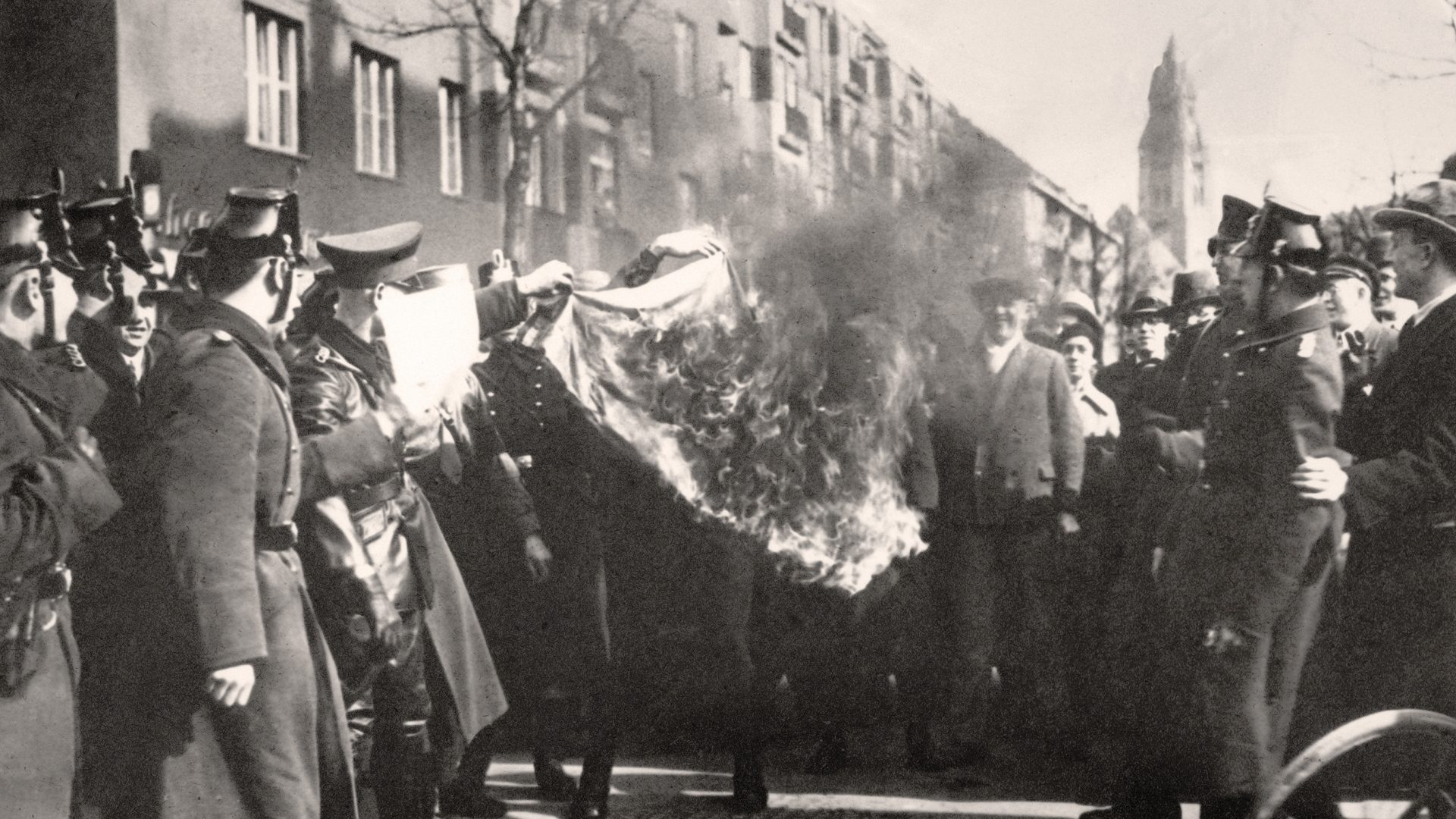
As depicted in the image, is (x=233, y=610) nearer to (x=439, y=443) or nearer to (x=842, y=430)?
(x=439, y=443)

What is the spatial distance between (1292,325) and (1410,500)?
610mm

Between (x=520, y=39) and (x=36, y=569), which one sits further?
(x=520, y=39)

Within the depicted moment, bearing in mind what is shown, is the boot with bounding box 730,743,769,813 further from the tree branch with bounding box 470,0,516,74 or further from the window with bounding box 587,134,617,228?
the tree branch with bounding box 470,0,516,74

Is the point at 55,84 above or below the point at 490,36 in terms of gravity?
below

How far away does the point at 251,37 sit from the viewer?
23.1 ft

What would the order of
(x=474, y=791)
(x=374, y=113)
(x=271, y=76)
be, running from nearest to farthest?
(x=474, y=791) → (x=374, y=113) → (x=271, y=76)

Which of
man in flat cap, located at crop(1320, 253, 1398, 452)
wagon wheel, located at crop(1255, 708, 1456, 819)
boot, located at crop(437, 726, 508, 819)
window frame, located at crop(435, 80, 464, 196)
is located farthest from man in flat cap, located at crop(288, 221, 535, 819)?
man in flat cap, located at crop(1320, 253, 1398, 452)

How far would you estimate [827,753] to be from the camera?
6.30 m

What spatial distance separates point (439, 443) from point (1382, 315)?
4.53 meters

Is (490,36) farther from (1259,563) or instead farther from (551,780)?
(1259,563)

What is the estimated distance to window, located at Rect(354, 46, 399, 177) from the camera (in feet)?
20.5

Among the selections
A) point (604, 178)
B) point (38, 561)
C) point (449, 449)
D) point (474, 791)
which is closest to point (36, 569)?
point (38, 561)

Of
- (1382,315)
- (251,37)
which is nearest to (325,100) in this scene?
(251,37)

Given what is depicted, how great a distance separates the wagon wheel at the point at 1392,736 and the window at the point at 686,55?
373 cm
